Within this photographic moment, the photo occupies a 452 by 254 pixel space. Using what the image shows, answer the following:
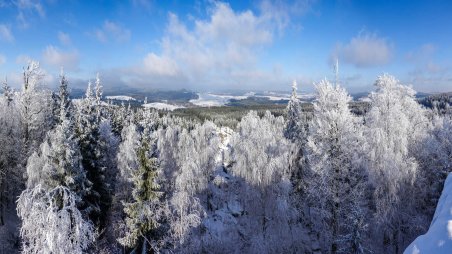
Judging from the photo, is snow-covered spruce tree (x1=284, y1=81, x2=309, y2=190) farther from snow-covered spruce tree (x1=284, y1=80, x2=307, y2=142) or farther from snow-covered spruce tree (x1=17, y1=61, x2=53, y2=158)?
snow-covered spruce tree (x1=17, y1=61, x2=53, y2=158)

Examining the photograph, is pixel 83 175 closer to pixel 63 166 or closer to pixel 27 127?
pixel 63 166

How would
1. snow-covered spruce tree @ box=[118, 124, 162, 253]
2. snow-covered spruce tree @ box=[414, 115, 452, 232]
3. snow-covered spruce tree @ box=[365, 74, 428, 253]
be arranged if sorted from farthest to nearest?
snow-covered spruce tree @ box=[414, 115, 452, 232]
snow-covered spruce tree @ box=[365, 74, 428, 253]
snow-covered spruce tree @ box=[118, 124, 162, 253]

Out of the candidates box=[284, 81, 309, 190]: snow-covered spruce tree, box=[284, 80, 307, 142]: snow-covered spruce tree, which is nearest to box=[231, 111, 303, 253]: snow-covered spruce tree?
box=[284, 81, 309, 190]: snow-covered spruce tree

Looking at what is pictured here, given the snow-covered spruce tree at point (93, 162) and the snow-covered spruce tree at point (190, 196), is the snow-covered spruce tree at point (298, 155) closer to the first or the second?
the snow-covered spruce tree at point (190, 196)

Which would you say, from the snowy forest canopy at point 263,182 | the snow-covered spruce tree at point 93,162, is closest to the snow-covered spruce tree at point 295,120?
the snowy forest canopy at point 263,182

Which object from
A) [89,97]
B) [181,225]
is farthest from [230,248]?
[89,97]

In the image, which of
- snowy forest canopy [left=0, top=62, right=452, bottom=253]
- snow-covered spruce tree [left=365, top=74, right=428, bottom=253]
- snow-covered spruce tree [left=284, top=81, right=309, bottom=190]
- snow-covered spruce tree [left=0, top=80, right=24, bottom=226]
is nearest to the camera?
snowy forest canopy [left=0, top=62, right=452, bottom=253]
